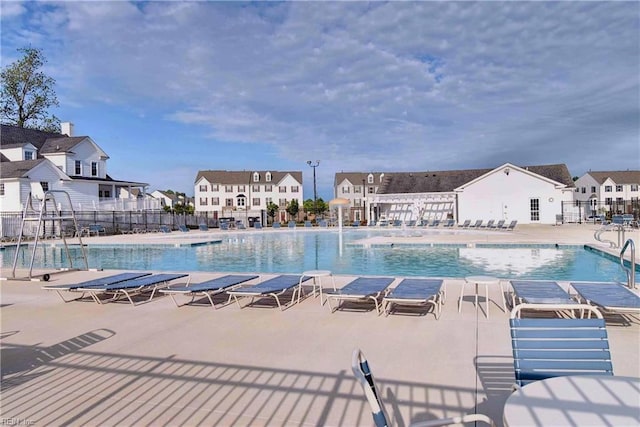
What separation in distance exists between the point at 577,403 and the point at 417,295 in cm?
415

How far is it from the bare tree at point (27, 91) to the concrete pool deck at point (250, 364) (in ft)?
156

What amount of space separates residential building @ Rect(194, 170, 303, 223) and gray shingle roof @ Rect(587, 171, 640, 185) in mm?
46260

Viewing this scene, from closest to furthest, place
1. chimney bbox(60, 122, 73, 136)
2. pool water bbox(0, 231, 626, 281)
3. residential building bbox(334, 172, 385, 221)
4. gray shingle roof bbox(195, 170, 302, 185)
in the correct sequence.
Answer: pool water bbox(0, 231, 626, 281)
chimney bbox(60, 122, 73, 136)
gray shingle roof bbox(195, 170, 302, 185)
residential building bbox(334, 172, 385, 221)

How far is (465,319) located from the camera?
6.14 metres

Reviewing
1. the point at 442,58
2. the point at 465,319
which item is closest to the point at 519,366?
the point at 465,319

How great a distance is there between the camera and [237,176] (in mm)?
67500

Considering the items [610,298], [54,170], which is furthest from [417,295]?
[54,170]

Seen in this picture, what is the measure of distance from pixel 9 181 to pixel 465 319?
34703mm

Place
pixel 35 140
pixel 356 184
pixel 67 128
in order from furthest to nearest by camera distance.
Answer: pixel 356 184 < pixel 67 128 < pixel 35 140

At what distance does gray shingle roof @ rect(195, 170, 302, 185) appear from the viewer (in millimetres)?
66550

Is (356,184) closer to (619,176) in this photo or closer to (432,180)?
(432,180)

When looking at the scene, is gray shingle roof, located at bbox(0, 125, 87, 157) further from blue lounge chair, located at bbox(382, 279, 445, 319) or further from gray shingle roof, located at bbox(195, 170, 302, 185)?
blue lounge chair, located at bbox(382, 279, 445, 319)

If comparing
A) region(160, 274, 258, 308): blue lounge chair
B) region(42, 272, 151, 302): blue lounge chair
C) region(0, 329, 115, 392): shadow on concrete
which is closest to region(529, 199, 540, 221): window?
region(160, 274, 258, 308): blue lounge chair

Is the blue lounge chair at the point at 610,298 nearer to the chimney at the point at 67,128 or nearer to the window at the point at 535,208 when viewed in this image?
the window at the point at 535,208
